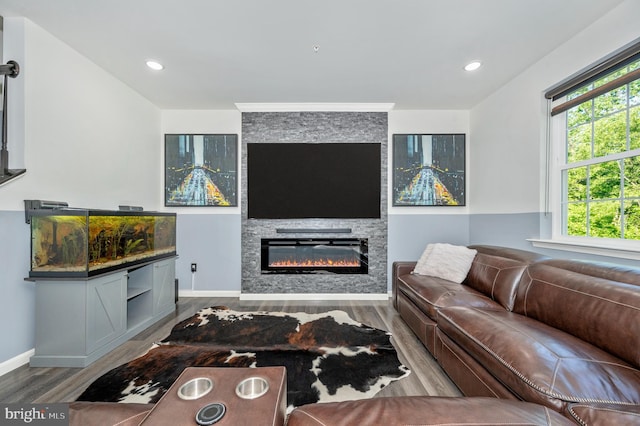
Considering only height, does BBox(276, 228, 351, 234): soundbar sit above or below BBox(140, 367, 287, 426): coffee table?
above

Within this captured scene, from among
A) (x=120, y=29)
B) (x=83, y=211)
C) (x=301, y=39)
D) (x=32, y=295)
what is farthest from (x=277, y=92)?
(x=32, y=295)

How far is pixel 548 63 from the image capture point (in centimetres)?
255

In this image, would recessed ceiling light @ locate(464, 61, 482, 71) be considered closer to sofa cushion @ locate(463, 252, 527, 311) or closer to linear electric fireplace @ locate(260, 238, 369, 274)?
sofa cushion @ locate(463, 252, 527, 311)

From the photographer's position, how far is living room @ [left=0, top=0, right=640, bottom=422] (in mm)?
2086

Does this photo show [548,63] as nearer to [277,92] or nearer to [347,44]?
[347,44]

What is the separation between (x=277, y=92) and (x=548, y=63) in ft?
9.52

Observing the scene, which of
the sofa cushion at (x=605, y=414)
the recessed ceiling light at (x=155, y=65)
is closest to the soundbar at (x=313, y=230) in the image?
the recessed ceiling light at (x=155, y=65)

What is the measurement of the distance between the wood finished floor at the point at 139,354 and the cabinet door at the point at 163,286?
0.15 metres

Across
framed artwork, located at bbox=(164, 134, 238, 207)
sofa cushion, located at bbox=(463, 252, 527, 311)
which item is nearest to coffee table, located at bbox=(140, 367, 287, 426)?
sofa cushion, located at bbox=(463, 252, 527, 311)

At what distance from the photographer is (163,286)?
3078 millimetres

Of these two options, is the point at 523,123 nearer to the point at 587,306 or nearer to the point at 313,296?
the point at 587,306

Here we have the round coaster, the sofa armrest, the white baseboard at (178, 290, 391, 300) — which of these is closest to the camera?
the round coaster

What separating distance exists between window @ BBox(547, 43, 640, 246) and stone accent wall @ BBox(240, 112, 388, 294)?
6.63 feet

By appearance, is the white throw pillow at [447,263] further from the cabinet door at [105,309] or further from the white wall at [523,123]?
the cabinet door at [105,309]
